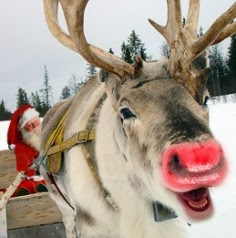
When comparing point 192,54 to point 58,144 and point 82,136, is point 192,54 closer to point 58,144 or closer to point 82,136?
point 82,136

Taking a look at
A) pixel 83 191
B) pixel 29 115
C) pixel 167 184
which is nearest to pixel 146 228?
pixel 83 191

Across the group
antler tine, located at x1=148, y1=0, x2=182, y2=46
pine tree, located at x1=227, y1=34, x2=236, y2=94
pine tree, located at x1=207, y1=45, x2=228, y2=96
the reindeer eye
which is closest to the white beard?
antler tine, located at x1=148, y1=0, x2=182, y2=46

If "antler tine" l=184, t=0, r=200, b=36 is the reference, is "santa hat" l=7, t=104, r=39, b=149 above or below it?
below

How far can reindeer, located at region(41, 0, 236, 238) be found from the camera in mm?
2688

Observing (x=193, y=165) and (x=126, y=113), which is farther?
(x=126, y=113)

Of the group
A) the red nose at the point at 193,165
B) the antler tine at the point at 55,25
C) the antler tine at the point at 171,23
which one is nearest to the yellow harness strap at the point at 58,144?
the antler tine at the point at 55,25

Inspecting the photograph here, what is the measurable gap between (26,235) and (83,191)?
246 cm

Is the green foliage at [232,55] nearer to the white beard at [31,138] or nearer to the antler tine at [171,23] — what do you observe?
the white beard at [31,138]

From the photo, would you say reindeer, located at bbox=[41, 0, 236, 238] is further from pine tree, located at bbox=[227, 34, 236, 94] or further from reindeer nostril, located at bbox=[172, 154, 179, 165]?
pine tree, located at bbox=[227, 34, 236, 94]

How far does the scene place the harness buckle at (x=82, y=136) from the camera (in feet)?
13.0

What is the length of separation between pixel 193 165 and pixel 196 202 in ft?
1.22

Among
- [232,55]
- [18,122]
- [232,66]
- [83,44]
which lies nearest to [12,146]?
[18,122]

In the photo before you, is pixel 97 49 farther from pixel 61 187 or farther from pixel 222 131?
pixel 222 131

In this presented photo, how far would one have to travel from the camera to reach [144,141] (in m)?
3.02
